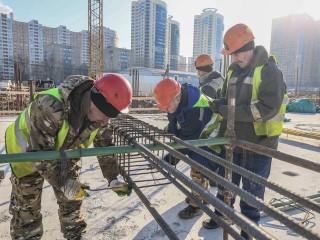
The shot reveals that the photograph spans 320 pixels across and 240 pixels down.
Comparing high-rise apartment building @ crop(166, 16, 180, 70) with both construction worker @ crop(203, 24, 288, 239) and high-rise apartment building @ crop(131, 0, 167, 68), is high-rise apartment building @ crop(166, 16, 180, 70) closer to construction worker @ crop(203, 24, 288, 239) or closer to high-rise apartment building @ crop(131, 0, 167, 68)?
high-rise apartment building @ crop(131, 0, 167, 68)

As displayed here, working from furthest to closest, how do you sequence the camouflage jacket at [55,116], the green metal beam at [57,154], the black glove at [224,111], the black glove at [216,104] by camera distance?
the black glove at [216,104]
the black glove at [224,111]
the camouflage jacket at [55,116]
the green metal beam at [57,154]

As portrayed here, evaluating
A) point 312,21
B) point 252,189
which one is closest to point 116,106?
point 252,189

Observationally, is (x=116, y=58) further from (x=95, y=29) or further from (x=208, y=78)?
(x=208, y=78)

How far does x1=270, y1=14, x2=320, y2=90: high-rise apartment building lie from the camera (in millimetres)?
65000

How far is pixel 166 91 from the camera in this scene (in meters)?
2.84

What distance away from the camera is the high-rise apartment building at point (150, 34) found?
230 feet

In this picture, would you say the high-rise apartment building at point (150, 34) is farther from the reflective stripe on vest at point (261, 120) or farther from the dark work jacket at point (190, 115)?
the reflective stripe on vest at point (261, 120)

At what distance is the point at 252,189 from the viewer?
96.7 inches

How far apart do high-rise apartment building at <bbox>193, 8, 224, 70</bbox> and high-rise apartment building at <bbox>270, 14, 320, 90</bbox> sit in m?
16.0

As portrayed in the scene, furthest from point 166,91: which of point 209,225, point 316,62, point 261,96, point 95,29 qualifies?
point 316,62

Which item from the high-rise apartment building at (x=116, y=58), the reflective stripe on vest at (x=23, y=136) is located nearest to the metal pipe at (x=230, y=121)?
the reflective stripe on vest at (x=23, y=136)

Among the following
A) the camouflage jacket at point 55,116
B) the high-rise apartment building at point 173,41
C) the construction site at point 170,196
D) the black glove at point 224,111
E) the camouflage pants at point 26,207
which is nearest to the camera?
the construction site at point 170,196

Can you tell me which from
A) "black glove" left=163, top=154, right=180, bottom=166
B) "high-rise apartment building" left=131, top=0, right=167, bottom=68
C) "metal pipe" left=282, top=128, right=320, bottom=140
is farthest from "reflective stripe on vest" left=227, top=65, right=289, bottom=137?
"high-rise apartment building" left=131, top=0, right=167, bottom=68

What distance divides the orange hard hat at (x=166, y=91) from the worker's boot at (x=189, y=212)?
3.96 ft
